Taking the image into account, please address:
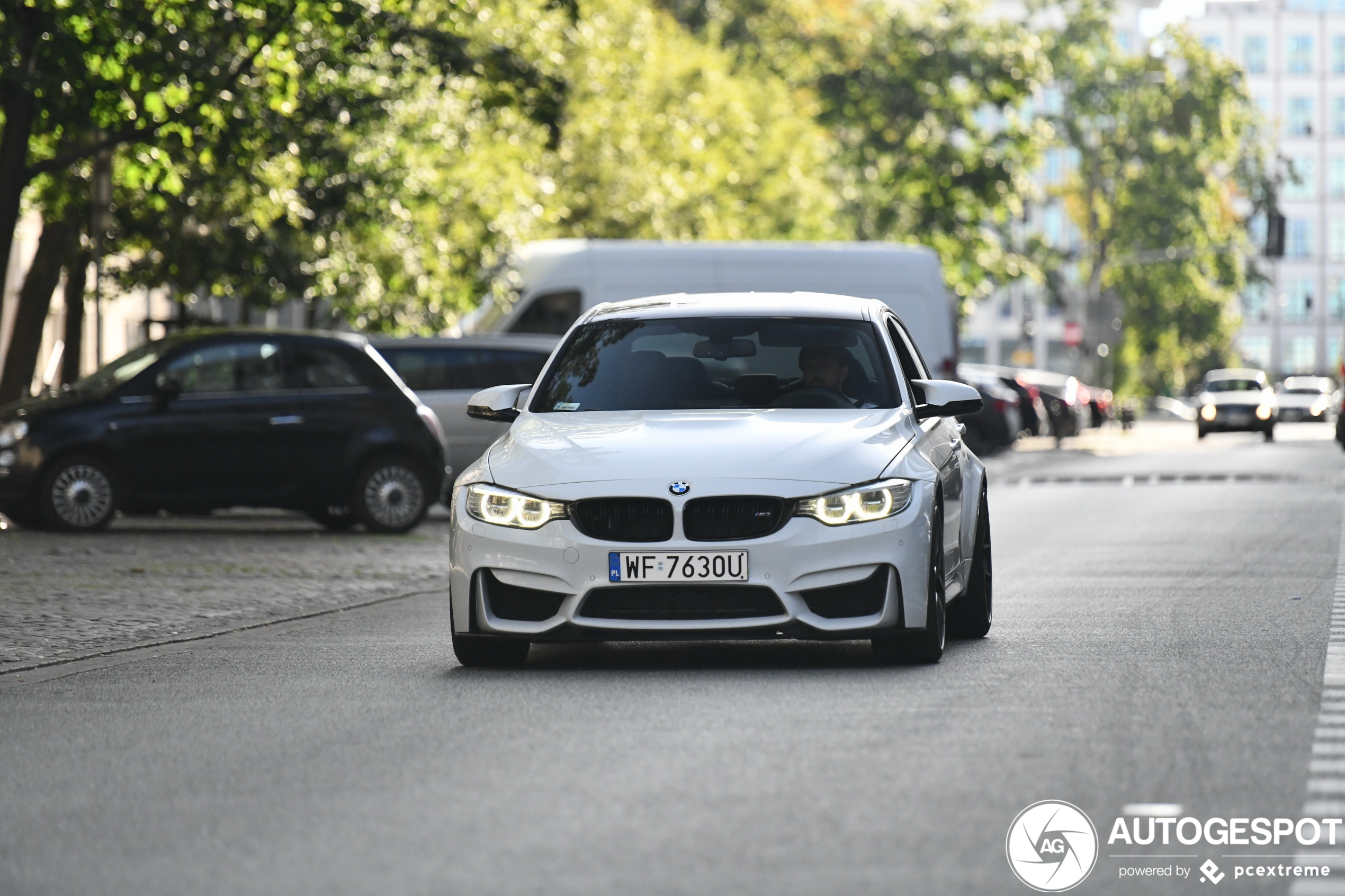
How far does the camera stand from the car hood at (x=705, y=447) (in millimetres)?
9320

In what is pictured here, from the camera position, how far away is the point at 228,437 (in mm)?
19656

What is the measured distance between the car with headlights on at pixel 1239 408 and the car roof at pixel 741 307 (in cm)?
4440

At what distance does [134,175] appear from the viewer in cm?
2322

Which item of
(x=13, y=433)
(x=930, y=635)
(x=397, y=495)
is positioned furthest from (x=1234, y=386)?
(x=930, y=635)

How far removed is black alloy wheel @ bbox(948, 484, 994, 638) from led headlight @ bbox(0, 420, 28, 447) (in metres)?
10.6

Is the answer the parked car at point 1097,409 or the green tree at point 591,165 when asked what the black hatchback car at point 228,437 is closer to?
the green tree at point 591,165

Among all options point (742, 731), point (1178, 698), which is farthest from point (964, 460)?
point (742, 731)

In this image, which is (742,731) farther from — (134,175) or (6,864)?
(134,175)

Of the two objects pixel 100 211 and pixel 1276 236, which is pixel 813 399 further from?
pixel 1276 236

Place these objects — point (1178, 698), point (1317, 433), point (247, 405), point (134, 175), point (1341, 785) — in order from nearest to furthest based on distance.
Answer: point (1341, 785), point (1178, 698), point (247, 405), point (134, 175), point (1317, 433)

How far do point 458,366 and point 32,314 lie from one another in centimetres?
584

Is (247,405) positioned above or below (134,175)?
below

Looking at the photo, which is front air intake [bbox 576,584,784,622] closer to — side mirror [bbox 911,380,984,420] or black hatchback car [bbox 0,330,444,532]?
side mirror [bbox 911,380,984,420]

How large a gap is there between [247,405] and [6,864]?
14091 millimetres
